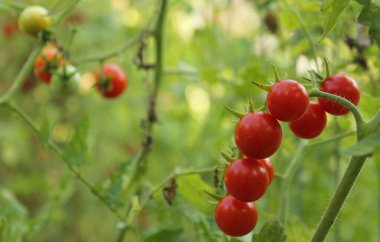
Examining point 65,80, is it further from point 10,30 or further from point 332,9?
point 10,30

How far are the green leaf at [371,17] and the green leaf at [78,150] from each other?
1.96ft

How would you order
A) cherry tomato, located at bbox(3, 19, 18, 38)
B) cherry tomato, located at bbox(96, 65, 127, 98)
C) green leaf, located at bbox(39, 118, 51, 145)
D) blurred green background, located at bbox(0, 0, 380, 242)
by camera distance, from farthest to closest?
cherry tomato, located at bbox(3, 19, 18, 38)
cherry tomato, located at bbox(96, 65, 127, 98)
blurred green background, located at bbox(0, 0, 380, 242)
green leaf, located at bbox(39, 118, 51, 145)

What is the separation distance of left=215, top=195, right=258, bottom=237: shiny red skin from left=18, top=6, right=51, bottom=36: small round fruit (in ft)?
1.89

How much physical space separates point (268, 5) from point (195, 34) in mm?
403

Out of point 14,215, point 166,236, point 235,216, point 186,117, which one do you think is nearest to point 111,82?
point 14,215

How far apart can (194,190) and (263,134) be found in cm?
33

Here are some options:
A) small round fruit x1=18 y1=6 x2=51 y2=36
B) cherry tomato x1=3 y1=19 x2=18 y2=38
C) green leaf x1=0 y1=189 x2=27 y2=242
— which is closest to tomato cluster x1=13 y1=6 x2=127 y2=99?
small round fruit x1=18 y1=6 x2=51 y2=36

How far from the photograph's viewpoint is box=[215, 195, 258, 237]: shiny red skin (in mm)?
788

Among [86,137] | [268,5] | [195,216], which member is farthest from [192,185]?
[268,5]

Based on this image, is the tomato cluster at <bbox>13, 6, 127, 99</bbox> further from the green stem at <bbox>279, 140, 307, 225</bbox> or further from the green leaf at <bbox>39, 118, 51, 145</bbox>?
the green stem at <bbox>279, 140, 307, 225</bbox>

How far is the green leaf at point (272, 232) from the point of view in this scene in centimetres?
75

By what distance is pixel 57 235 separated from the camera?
8.82 ft

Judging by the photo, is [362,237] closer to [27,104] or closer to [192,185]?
[192,185]

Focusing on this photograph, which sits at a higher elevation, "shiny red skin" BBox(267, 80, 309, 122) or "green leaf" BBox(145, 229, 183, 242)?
"shiny red skin" BBox(267, 80, 309, 122)
